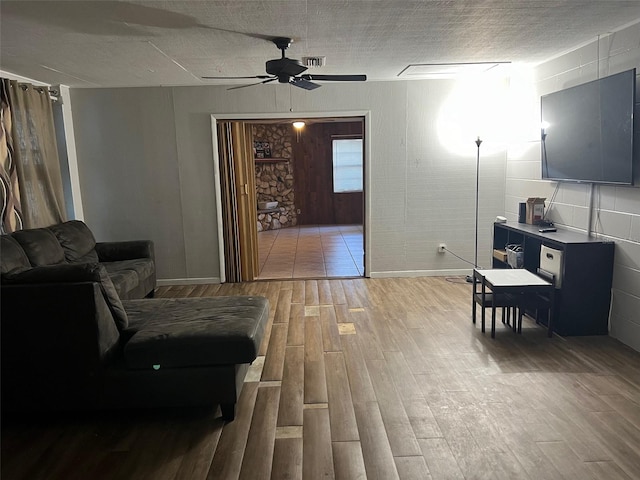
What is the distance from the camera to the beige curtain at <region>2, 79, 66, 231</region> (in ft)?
13.9

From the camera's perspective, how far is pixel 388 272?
5.70m

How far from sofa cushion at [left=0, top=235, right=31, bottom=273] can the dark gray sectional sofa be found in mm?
926

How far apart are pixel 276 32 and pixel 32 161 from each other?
2.89m

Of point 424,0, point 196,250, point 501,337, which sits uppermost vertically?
point 424,0

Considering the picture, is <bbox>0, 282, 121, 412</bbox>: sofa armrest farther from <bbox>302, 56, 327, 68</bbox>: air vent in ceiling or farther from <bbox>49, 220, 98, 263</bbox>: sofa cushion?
<bbox>302, 56, 327, 68</bbox>: air vent in ceiling

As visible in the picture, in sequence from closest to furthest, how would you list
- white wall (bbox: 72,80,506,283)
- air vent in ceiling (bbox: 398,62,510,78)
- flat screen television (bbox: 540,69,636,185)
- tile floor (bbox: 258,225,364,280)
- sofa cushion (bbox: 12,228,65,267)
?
flat screen television (bbox: 540,69,636,185), sofa cushion (bbox: 12,228,65,267), air vent in ceiling (bbox: 398,62,510,78), white wall (bbox: 72,80,506,283), tile floor (bbox: 258,225,364,280)

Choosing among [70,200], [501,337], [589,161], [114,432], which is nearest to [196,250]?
[70,200]

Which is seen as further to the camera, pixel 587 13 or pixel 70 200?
pixel 70 200

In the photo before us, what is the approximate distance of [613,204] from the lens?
11.7 ft

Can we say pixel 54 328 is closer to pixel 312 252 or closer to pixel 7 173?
pixel 7 173

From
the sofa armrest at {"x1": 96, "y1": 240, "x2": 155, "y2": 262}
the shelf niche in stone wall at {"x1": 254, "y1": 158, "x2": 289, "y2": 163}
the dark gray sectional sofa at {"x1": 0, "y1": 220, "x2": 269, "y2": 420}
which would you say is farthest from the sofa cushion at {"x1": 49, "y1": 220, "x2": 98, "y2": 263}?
the shelf niche in stone wall at {"x1": 254, "y1": 158, "x2": 289, "y2": 163}

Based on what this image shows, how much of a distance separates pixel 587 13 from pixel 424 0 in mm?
1226

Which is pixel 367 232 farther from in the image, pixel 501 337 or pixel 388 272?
pixel 501 337

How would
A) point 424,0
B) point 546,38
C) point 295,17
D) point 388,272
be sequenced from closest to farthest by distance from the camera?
1. point 424,0
2. point 295,17
3. point 546,38
4. point 388,272
